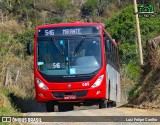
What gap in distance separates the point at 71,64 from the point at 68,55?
33cm

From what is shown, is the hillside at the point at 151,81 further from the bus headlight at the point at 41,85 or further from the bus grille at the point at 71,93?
the bus headlight at the point at 41,85

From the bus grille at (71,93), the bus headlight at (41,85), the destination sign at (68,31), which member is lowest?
the bus grille at (71,93)

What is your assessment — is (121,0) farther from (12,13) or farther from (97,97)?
(97,97)

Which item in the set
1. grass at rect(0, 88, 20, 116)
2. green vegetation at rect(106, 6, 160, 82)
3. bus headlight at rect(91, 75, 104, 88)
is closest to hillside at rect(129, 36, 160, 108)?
bus headlight at rect(91, 75, 104, 88)

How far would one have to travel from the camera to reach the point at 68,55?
15875 millimetres

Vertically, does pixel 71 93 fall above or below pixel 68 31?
below

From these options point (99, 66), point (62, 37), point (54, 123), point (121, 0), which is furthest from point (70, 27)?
point (121, 0)

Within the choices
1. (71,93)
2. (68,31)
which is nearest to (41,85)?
(71,93)

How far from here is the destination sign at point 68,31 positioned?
1620 cm

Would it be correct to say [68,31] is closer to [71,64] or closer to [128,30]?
[71,64]

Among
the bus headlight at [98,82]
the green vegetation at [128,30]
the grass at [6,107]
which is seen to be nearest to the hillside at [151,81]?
the bus headlight at [98,82]

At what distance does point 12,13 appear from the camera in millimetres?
68375

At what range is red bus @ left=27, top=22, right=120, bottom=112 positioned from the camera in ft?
51.4

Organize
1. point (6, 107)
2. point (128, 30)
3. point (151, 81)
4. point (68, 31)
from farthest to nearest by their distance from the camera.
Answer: point (128, 30) → point (68, 31) → point (151, 81) → point (6, 107)
